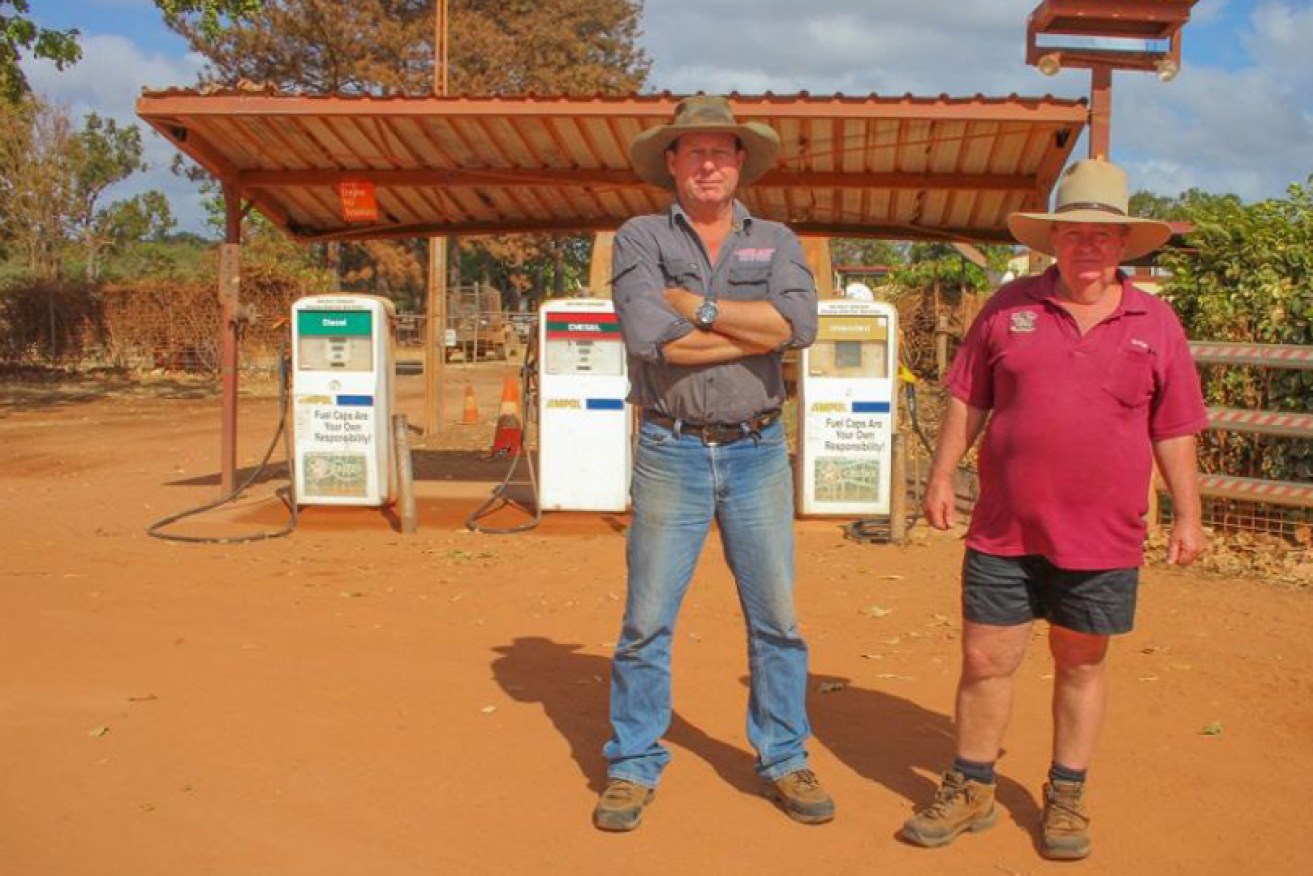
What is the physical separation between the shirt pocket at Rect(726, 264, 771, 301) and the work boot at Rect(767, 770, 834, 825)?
1.50 metres

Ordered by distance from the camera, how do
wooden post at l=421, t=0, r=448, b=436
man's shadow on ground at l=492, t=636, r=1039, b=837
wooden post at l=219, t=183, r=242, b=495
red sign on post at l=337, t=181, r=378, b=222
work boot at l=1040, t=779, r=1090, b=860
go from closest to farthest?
work boot at l=1040, t=779, r=1090, b=860 < man's shadow on ground at l=492, t=636, r=1039, b=837 < wooden post at l=219, t=183, r=242, b=495 < red sign on post at l=337, t=181, r=378, b=222 < wooden post at l=421, t=0, r=448, b=436

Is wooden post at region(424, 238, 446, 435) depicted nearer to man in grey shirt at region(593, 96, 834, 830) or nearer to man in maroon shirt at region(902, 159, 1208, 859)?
man in grey shirt at region(593, 96, 834, 830)

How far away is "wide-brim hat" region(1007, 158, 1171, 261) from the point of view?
12.2ft

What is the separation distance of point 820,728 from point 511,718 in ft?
3.88

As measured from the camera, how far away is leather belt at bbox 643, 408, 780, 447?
13.1 feet

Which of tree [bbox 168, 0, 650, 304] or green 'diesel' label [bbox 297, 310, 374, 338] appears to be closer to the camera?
green 'diesel' label [bbox 297, 310, 374, 338]

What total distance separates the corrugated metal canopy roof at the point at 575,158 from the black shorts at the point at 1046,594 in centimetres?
571

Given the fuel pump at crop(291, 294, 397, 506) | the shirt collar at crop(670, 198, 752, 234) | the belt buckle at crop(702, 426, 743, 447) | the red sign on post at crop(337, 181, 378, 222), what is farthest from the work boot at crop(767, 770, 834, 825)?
the red sign on post at crop(337, 181, 378, 222)

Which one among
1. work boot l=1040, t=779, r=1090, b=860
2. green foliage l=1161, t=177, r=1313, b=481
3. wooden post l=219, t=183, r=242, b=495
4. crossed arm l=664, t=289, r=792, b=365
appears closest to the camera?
work boot l=1040, t=779, r=1090, b=860

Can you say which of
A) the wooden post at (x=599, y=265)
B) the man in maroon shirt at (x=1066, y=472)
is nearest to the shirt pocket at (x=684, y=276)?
the man in maroon shirt at (x=1066, y=472)

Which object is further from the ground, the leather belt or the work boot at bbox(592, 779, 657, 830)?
the leather belt

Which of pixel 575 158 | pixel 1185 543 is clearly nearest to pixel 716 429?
pixel 1185 543

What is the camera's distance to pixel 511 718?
16.4ft

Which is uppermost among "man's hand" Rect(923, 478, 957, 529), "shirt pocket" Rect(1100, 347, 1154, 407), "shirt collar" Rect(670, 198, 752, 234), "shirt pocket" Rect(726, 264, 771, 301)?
"shirt collar" Rect(670, 198, 752, 234)
